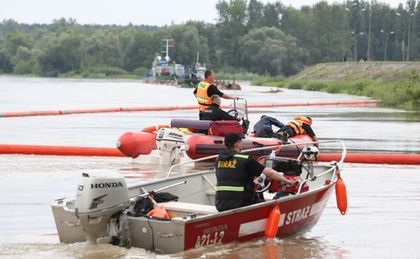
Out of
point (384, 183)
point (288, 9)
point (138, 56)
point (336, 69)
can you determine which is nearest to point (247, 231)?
point (384, 183)

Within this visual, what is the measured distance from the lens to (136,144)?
800 inches

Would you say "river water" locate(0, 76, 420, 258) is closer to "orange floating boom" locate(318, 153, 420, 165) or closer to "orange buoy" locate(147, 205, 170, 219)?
"orange floating boom" locate(318, 153, 420, 165)

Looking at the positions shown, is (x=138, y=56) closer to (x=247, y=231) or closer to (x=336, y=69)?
(x=336, y=69)

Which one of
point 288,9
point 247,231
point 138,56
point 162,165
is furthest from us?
point 288,9

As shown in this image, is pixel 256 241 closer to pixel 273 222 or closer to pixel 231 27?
pixel 273 222

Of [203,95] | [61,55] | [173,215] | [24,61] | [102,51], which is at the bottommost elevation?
[24,61]

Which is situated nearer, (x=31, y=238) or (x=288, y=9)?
(x=31, y=238)

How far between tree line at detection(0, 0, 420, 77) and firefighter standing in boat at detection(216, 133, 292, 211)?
14001 cm

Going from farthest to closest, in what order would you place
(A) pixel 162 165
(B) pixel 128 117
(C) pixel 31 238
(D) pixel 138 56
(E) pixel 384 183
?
(D) pixel 138 56 → (B) pixel 128 117 → (A) pixel 162 165 → (E) pixel 384 183 → (C) pixel 31 238

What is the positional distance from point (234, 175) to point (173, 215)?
915 millimetres

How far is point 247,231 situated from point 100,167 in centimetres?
888

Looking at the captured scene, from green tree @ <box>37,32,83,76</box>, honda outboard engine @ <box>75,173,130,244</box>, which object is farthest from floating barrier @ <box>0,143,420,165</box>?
green tree @ <box>37,32,83,76</box>

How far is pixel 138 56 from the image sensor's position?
6865 inches

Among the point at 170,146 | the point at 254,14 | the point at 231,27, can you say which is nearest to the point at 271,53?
the point at 231,27
